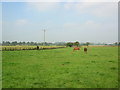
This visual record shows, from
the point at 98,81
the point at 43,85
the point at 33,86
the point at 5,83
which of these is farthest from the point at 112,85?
the point at 5,83

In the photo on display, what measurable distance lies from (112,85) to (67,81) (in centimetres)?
A: 226

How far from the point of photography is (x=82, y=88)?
6352 mm

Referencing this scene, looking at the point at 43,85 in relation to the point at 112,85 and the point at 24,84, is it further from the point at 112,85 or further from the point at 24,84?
the point at 112,85

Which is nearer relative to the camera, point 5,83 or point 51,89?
point 51,89

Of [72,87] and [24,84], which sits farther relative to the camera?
[24,84]

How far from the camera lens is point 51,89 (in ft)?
20.7

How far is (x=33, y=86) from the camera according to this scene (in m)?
6.67

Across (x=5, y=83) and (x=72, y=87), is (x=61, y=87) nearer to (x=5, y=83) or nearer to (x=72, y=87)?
(x=72, y=87)

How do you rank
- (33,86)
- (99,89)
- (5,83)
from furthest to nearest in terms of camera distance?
(5,83) < (33,86) < (99,89)

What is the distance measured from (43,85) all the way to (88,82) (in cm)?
234

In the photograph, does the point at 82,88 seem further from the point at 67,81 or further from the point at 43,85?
the point at 43,85

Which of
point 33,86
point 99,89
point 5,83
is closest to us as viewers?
point 99,89

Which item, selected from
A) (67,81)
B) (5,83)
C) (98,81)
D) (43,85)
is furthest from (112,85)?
(5,83)

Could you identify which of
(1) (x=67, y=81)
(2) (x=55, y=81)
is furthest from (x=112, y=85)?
(2) (x=55, y=81)
